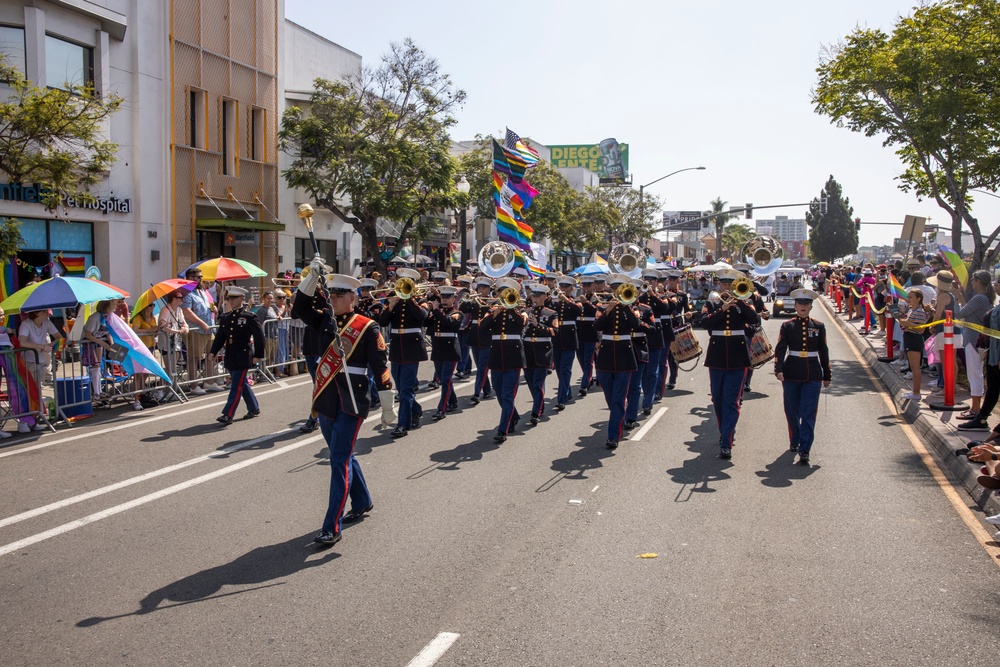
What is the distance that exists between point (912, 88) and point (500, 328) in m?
12.9

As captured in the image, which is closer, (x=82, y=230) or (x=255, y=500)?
(x=255, y=500)

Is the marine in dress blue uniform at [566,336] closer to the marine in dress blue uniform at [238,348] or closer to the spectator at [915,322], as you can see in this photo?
the marine in dress blue uniform at [238,348]

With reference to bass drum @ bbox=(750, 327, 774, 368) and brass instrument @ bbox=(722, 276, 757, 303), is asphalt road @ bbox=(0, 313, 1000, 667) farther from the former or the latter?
bass drum @ bbox=(750, 327, 774, 368)

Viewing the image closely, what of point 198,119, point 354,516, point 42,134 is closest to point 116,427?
point 42,134

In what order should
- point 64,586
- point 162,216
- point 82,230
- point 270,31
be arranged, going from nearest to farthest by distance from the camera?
1. point 64,586
2. point 82,230
3. point 162,216
4. point 270,31

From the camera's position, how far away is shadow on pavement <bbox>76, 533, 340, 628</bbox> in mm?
5266

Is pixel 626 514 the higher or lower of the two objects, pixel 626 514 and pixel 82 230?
the lower

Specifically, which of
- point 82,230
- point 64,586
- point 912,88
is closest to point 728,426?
point 64,586

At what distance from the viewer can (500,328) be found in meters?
11.0

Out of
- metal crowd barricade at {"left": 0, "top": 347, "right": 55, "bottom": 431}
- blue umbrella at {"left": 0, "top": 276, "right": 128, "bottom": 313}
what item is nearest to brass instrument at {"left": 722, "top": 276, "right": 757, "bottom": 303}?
blue umbrella at {"left": 0, "top": 276, "right": 128, "bottom": 313}

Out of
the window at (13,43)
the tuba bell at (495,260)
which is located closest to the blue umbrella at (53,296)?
the tuba bell at (495,260)

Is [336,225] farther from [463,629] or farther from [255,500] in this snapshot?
[463,629]

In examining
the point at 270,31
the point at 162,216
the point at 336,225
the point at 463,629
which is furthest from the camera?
the point at 336,225

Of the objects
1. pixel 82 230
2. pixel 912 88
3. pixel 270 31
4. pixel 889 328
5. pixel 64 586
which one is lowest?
pixel 64 586
